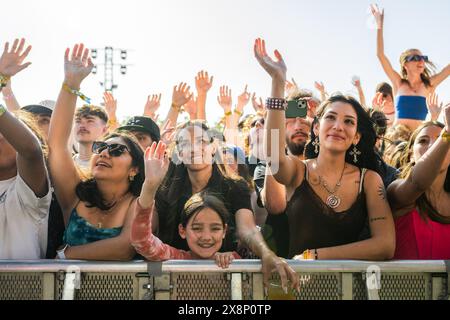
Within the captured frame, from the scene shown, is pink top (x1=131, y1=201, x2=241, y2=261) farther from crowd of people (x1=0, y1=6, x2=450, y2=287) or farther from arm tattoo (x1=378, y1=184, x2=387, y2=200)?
arm tattoo (x1=378, y1=184, x2=387, y2=200)

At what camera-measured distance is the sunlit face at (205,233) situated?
364 centimetres

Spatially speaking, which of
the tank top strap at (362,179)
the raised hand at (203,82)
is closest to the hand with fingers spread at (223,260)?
the tank top strap at (362,179)

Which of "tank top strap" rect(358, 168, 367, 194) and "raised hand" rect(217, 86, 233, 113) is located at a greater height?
"raised hand" rect(217, 86, 233, 113)

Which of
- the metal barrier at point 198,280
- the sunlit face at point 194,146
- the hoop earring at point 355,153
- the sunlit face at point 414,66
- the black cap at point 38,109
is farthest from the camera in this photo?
the sunlit face at point 414,66

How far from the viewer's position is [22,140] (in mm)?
3424

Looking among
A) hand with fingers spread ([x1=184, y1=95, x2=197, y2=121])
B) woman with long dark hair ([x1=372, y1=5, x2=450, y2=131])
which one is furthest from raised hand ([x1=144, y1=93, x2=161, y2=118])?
woman with long dark hair ([x1=372, y1=5, x2=450, y2=131])

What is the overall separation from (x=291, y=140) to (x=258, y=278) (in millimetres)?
1949

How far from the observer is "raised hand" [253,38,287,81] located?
3.58 metres

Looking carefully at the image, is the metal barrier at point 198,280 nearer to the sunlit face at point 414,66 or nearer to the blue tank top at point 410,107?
the blue tank top at point 410,107

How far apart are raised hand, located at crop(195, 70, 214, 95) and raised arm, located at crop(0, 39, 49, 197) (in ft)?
10.7

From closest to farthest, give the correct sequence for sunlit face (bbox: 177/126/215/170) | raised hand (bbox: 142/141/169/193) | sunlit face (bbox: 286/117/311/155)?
raised hand (bbox: 142/141/169/193) → sunlit face (bbox: 177/126/215/170) → sunlit face (bbox: 286/117/311/155)

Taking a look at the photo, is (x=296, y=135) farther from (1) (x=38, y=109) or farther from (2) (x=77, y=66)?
(1) (x=38, y=109)

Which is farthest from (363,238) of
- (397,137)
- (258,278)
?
(397,137)

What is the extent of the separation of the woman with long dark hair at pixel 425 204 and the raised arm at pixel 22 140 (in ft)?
6.81
